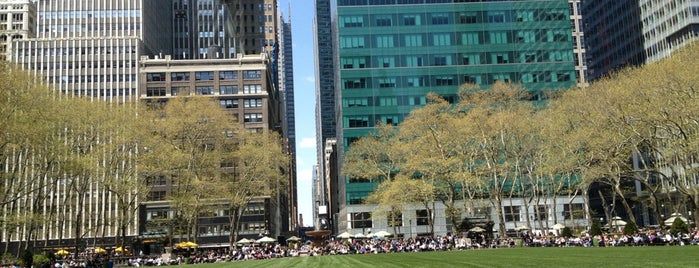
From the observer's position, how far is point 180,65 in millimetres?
131875

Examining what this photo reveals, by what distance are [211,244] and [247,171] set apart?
46.1 m

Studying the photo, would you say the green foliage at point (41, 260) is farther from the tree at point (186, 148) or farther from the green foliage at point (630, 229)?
the green foliage at point (630, 229)

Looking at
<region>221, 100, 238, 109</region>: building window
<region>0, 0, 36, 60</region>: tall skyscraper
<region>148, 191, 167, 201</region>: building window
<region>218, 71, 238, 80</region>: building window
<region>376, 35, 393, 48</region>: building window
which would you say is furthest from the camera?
<region>0, 0, 36, 60</region>: tall skyscraper

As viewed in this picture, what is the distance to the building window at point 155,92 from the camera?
130m

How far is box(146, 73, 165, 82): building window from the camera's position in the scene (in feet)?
429

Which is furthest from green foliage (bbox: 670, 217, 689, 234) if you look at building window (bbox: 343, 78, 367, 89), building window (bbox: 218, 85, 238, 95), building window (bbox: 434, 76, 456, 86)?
building window (bbox: 218, 85, 238, 95)

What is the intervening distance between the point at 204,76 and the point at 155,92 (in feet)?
32.9

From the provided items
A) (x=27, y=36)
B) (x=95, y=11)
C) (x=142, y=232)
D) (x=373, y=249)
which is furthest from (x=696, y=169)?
(x=27, y=36)

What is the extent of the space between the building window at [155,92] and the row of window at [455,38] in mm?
39455

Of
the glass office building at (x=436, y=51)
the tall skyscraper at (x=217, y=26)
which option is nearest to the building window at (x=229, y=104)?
the glass office building at (x=436, y=51)

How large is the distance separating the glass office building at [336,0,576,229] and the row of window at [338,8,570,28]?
174mm

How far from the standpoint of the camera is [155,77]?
430ft

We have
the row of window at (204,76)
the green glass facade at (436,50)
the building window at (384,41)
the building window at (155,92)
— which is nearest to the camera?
the green glass facade at (436,50)

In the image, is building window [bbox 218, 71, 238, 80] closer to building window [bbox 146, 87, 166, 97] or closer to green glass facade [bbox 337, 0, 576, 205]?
building window [bbox 146, 87, 166, 97]
